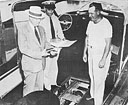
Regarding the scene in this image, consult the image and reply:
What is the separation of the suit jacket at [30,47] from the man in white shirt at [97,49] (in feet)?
0.99

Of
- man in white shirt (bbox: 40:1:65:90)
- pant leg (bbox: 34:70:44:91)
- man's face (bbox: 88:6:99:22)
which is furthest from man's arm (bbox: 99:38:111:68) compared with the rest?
pant leg (bbox: 34:70:44:91)

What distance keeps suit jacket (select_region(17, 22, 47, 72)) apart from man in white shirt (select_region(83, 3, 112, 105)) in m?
0.30

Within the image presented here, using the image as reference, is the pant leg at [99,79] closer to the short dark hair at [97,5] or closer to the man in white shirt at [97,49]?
the man in white shirt at [97,49]

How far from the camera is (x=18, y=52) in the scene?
6.07 ft

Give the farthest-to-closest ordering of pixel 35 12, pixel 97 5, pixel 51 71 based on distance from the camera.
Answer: pixel 51 71
pixel 35 12
pixel 97 5

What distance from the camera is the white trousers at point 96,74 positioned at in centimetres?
168

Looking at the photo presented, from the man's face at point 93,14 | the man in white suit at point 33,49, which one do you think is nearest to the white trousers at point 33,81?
the man in white suit at point 33,49

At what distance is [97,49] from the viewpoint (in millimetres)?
1656

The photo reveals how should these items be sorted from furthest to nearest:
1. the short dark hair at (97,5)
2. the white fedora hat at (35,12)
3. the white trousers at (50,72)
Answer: the white trousers at (50,72), the white fedora hat at (35,12), the short dark hair at (97,5)

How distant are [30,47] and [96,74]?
1.56 feet

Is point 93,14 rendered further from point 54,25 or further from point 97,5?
point 54,25

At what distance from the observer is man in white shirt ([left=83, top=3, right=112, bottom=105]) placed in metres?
1.61

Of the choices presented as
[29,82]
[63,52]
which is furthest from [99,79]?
[29,82]

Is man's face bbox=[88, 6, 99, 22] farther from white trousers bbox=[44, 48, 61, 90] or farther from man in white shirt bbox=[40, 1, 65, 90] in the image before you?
white trousers bbox=[44, 48, 61, 90]
